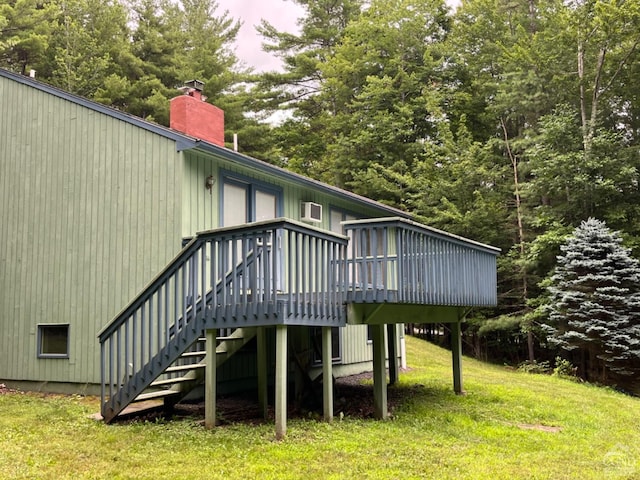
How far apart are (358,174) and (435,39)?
852 cm

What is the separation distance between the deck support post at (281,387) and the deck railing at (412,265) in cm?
135

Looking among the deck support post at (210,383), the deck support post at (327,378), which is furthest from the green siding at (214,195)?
the deck support post at (210,383)

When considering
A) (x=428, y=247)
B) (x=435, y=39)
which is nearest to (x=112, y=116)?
(x=428, y=247)

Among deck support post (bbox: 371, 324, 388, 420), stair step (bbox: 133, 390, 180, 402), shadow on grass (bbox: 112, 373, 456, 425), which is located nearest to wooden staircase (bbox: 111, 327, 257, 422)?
stair step (bbox: 133, 390, 180, 402)

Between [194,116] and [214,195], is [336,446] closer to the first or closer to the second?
[214,195]

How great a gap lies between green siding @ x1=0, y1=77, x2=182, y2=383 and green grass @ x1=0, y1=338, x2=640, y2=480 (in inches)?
53.4

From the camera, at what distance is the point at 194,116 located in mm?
11094

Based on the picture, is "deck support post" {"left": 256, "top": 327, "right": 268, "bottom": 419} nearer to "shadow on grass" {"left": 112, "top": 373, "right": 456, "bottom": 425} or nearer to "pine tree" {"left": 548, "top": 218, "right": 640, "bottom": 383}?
"shadow on grass" {"left": 112, "top": 373, "right": 456, "bottom": 425}

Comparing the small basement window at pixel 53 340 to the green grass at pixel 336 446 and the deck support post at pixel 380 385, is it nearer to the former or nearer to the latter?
the green grass at pixel 336 446

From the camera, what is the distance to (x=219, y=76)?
26.8 m

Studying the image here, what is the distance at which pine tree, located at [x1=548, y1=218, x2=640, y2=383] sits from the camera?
16.1 metres

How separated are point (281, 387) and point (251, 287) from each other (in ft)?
3.68

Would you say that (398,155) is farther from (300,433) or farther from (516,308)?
(300,433)

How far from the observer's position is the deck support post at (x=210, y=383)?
7.02m
